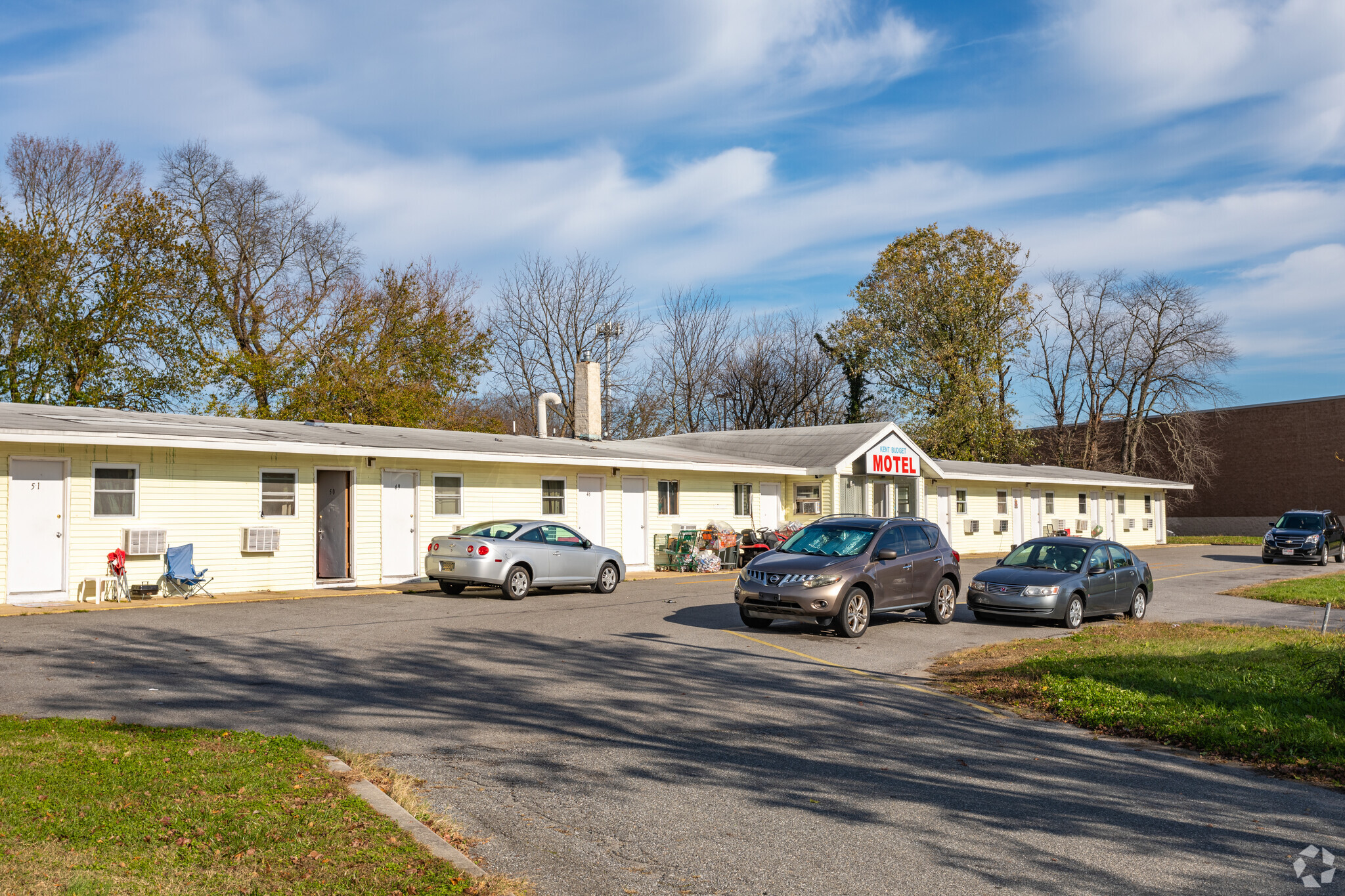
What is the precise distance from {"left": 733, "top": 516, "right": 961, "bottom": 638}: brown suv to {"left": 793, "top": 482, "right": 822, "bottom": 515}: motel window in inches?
572

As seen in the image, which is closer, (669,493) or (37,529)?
(37,529)

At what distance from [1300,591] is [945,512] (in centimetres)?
1446

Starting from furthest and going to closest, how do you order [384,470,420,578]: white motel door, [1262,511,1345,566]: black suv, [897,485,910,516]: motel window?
[897,485,910,516]: motel window, [1262,511,1345,566]: black suv, [384,470,420,578]: white motel door

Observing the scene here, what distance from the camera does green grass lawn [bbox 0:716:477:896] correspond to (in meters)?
4.45

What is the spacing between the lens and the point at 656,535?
1050 inches

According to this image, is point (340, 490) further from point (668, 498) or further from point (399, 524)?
point (668, 498)

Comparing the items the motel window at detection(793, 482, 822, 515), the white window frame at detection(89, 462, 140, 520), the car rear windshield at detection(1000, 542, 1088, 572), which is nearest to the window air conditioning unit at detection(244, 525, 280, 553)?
the white window frame at detection(89, 462, 140, 520)

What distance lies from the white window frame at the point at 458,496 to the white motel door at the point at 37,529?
700 cm

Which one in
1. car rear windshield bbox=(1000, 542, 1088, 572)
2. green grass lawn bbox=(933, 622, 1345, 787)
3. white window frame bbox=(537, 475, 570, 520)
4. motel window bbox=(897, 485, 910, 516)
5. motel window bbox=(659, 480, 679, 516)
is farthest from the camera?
motel window bbox=(897, 485, 910, 516)

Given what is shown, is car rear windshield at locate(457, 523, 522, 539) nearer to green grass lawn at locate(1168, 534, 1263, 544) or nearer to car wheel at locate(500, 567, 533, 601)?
car wheel at locate(500, 567, 533, 601)

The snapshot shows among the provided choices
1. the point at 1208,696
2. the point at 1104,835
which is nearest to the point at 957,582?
the point at 1208,696

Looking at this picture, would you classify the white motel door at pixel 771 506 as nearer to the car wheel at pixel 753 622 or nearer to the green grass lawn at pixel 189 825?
the car wheel at pixel 753 622

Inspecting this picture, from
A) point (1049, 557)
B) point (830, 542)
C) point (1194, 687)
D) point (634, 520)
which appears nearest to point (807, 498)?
point (634, 520)

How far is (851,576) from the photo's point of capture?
555 inches
